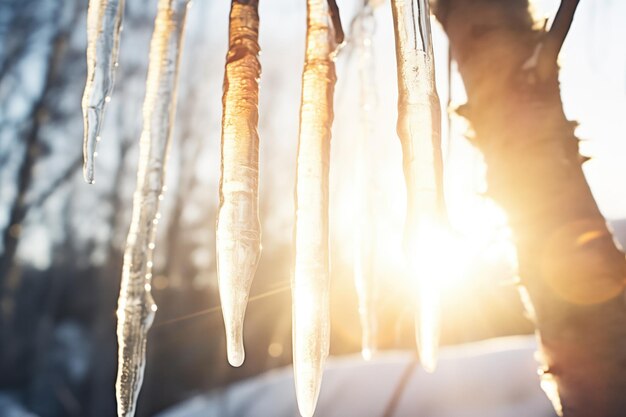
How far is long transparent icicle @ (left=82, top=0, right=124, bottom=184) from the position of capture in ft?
2.94

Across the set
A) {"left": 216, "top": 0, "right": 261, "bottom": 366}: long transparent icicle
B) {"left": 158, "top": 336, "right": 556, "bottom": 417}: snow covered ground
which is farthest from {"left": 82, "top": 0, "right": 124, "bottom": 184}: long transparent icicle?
{"left": 158, "top": 336, "right": 556, "bottom": 417}: snow covered ground

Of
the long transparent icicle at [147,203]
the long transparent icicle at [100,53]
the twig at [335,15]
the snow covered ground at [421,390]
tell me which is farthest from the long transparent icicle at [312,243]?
the snow covered ground at [421,390]

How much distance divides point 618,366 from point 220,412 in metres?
2.32

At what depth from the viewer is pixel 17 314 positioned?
1168cm

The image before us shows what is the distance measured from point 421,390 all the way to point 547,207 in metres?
1.88

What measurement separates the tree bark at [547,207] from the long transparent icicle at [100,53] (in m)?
0.90

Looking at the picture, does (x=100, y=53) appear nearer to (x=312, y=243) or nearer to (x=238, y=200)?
(x=238, y=200)

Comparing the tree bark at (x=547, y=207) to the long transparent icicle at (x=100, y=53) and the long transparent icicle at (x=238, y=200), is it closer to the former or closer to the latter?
the long transparent icicle at (x=238, y=200)

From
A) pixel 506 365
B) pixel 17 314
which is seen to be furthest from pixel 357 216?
pixel 17 314

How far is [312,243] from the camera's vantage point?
33.7 inches

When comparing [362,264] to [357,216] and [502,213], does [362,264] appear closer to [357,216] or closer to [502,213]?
[357,216]

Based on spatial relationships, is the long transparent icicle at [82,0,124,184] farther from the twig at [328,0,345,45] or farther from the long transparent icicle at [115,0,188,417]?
the twig at [328,0,345,45]

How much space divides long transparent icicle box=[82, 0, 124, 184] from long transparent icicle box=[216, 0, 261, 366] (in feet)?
0.84

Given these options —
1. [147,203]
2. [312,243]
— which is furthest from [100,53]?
[312,243]
